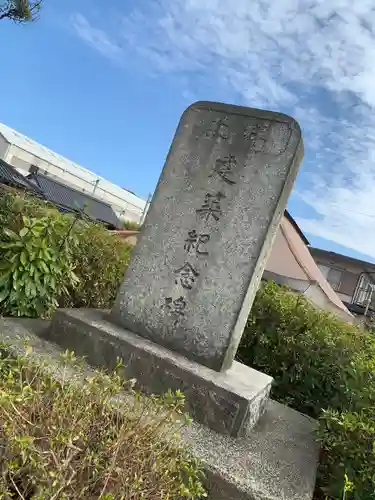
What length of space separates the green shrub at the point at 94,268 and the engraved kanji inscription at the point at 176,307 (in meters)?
1.76

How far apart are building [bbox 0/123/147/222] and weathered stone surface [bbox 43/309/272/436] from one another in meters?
18.1

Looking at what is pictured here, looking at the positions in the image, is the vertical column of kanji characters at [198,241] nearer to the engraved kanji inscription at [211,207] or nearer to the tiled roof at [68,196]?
the engraved kanji inscription at [211,207]

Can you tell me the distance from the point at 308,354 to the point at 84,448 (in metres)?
2.80

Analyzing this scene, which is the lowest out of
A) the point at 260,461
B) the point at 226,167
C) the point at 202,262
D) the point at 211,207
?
the point at 260,461

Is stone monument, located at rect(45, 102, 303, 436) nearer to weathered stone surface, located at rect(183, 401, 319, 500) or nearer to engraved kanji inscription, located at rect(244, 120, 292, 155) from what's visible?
engraved kanji inscription, located at rect(244, 120, 292, 155)

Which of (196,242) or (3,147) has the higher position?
(3,147)

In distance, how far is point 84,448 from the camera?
5.37 feet

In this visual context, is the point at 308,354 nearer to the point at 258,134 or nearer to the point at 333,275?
the point at 258,134

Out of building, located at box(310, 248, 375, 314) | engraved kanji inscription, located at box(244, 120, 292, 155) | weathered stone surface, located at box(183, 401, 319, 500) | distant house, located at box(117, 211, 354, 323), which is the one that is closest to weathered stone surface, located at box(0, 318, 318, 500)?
weathered stone surface, located at box(183, 401, 319, 500)

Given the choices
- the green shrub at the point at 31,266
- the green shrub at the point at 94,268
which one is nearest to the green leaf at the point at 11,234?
the green shrub at the point at 31,266

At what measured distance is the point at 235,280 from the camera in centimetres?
288

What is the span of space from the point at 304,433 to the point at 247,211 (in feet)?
5.03

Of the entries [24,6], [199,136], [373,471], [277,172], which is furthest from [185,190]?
[24,6]

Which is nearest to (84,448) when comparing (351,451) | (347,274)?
(351,451)
